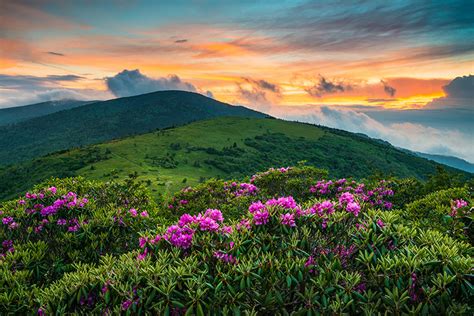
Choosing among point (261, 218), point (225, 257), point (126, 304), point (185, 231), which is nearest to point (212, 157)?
point (261, 218)

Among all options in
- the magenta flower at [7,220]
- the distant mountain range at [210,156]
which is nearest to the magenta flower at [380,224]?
the magenta flower at [7,220]

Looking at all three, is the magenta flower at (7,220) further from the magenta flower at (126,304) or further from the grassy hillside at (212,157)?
the grassy hillside at (212,157)

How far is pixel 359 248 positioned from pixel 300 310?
153 centimetres

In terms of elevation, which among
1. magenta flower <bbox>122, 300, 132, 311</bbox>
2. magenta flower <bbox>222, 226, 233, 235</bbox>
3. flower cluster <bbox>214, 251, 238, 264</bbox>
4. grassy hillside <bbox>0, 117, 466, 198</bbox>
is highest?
magenta flower <bbox>222, 226, 233, 235</bbox>

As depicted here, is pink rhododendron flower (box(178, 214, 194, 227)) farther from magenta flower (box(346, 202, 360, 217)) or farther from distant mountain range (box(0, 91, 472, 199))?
distant mountain range (box(0, 91, 472, 199))

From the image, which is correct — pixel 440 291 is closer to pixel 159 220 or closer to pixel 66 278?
pixel 66 278

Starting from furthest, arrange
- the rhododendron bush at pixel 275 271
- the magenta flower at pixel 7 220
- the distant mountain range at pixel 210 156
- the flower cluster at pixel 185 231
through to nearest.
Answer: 1. the distant mountain range at pixel 210 156
2. the magenta flower at pixel 7 220
3. the flower cluster at pixel 185 231
4. the rhododendron bush at pixel 275 271

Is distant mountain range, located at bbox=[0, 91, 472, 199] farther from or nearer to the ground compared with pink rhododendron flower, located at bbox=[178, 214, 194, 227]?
nearer to the ground

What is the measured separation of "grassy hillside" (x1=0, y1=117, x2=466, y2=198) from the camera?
71375 mm

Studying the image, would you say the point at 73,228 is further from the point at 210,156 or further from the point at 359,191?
the point at 210,156

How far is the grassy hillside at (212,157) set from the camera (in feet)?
234

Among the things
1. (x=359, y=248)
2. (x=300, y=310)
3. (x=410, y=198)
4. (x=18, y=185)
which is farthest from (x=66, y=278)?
(x=18, y=185)

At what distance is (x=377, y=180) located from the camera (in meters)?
14.7

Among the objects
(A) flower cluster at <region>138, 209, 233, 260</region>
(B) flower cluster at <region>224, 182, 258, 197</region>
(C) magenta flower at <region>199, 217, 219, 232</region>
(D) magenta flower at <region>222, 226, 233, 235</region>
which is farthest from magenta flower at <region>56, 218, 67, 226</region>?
(B) flower cluster at <region>224, 182, 258, 197</region>
